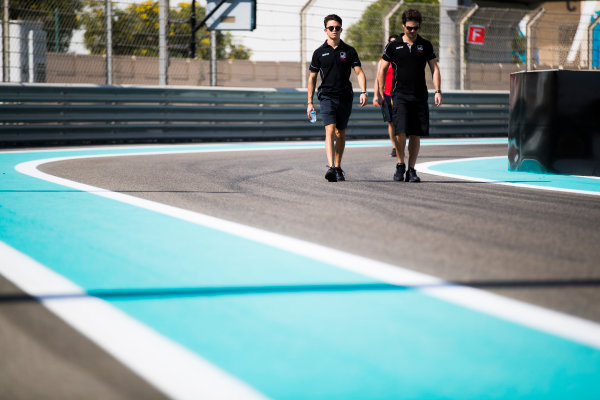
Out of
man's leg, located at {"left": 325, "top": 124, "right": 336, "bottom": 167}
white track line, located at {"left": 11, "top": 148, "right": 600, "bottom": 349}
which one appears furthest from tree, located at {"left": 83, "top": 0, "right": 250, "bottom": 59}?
white track line, located at {"left": 11, "top": 148, "right": 600, "bottom": 349}

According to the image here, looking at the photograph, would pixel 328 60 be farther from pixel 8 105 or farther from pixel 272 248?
pixel 8 105

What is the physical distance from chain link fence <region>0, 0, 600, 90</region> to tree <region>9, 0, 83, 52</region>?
18 millimetres

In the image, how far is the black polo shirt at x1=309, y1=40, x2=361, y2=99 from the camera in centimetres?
928

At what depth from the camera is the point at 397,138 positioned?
30.3ft

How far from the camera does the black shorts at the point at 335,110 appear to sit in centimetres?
934

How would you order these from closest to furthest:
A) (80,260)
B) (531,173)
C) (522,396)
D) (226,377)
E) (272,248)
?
(522,396) → (226,377) → (80,260) → (272,248) → (531,173)

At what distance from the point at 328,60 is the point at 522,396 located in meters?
7.09

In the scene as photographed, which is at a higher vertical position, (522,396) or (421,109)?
(421,109)

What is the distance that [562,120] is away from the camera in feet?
32.1

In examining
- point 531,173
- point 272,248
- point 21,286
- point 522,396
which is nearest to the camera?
point 522,396

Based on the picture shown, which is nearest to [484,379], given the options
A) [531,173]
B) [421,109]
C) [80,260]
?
[80,260]

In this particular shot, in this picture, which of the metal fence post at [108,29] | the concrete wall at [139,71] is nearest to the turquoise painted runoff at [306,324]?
the concrete wall at [139,71]

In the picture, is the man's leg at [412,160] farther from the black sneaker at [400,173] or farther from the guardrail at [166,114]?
the guardrail at [166,114]

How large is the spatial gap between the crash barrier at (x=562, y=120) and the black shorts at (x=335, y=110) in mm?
2283
